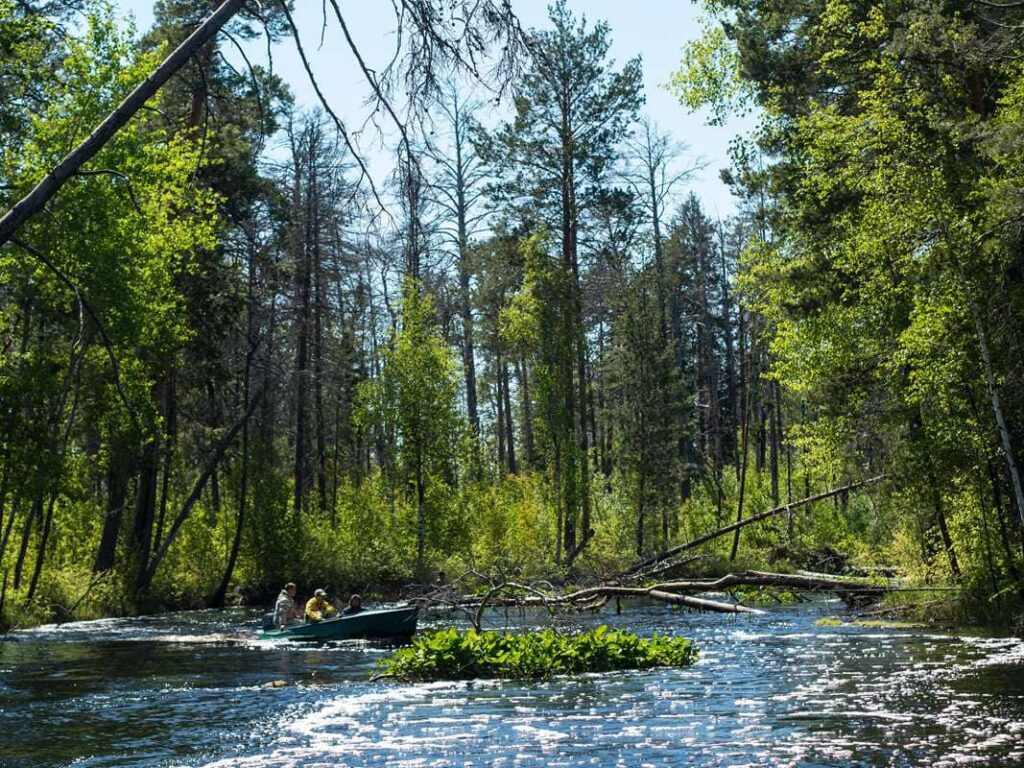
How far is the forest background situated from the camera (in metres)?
17.9

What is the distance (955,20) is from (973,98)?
305 centimetres

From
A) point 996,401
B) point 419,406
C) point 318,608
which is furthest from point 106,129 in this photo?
point 419,406

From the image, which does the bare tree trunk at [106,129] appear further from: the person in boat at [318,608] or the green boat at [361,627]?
the person in boat at [318,608]

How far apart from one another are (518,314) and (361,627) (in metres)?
16.8

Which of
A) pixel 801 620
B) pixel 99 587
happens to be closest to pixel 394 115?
pixel 801 620

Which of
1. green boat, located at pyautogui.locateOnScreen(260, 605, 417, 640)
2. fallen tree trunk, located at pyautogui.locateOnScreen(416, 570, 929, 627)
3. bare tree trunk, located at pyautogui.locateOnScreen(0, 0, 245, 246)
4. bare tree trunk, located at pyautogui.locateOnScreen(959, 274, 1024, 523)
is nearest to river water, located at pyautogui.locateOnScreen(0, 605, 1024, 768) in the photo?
green boat, located at pyautogui.locateOnScreen(260, 605, 417, 640)

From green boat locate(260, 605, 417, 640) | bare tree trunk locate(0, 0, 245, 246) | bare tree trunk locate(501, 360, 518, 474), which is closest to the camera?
bare tree trunk locate(0, 0, 245, 246)

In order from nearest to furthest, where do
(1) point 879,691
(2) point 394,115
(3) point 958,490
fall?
(2) point 394,115
(1) point 879,691
(3) point 958,490

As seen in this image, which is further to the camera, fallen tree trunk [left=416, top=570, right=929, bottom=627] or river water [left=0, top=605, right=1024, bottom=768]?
fallen tree trunk [left=416, top=570, right=929, bottom=627]

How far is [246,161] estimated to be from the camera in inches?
1296

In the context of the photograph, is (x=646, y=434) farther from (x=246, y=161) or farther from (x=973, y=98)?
(x=973, y=98)

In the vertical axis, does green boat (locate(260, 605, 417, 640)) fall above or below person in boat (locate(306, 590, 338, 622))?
below

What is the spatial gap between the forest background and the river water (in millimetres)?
3951

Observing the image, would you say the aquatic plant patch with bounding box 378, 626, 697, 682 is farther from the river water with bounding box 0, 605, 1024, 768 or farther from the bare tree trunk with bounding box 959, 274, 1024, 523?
the bare tree trunk with bounding box 959, 274, 1024, 523
